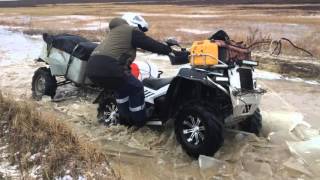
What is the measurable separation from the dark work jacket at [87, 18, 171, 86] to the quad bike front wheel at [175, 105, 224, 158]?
0.99m

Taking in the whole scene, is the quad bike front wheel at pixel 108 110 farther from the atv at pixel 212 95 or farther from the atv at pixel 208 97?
the atv at pixel 212 95

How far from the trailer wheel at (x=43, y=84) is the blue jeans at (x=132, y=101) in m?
3.40

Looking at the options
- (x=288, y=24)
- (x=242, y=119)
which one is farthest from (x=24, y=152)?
(x=288, y=24)

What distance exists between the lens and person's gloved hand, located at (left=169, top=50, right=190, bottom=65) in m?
7.71

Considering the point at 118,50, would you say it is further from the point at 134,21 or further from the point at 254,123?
the point at 254,123

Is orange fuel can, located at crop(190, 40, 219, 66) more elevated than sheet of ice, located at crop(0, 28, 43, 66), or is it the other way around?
orange fuel can, located at crop(190, 40, 219, 66)

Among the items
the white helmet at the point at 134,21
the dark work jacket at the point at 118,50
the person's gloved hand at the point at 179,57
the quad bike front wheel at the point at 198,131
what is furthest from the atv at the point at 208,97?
the white helmet at the point at 134,21

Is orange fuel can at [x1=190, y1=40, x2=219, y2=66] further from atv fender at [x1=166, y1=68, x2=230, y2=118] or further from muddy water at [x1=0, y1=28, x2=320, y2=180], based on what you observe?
muddy water at [x1=0, y1=28, x2=320, y2=180]

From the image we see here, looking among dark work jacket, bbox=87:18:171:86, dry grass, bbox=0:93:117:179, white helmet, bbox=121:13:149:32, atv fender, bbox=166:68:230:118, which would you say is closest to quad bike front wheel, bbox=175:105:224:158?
atv fender, bbox=166:68:230:118

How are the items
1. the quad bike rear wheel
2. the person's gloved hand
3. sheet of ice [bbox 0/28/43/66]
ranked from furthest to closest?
sheet of ice [bbox 0/28/43/66]
the quad bike rear wheel
the person's gloved hand

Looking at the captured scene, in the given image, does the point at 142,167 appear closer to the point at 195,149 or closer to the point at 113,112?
the point at 195,149

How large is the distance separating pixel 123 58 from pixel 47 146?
5.91 ft

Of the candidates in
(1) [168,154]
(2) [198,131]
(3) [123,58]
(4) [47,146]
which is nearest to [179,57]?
(3) [123,58]

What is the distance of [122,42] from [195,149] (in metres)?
1.86
